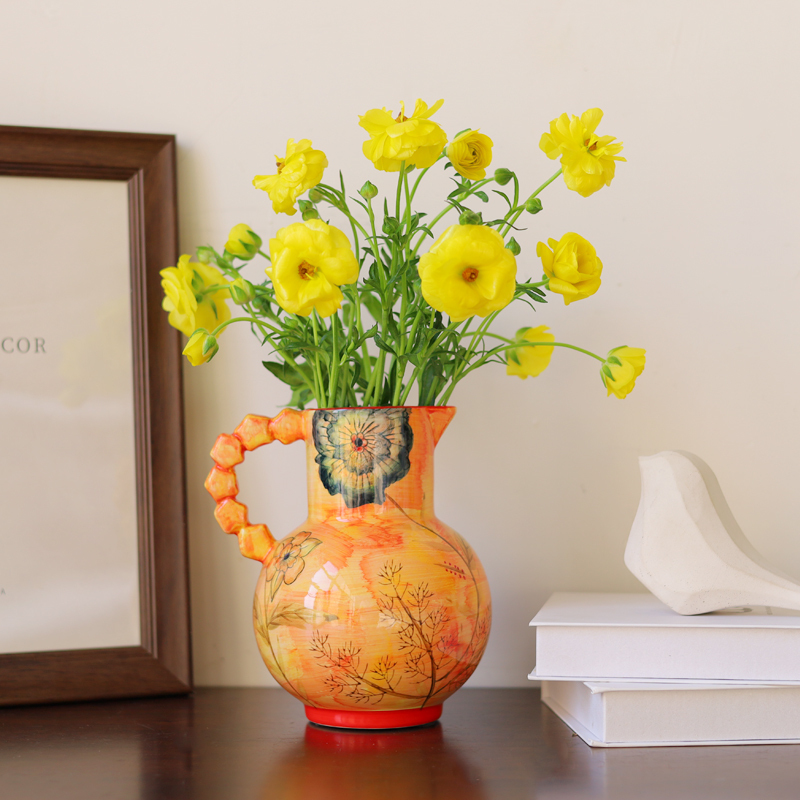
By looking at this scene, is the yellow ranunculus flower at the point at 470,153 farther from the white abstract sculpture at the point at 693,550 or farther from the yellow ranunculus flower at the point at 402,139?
the white abstract sculpture at the point at 693,550

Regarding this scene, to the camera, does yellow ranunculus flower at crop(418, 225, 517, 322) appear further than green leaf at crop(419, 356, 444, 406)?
No

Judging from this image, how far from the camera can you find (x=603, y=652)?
60 cm

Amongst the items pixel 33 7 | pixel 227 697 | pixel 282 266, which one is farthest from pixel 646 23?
pixel 227 697

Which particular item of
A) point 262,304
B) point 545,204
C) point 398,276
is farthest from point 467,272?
point 545,204

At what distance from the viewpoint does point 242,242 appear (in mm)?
718

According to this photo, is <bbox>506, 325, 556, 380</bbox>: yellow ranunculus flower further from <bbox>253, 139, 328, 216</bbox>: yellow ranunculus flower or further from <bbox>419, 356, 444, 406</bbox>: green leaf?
<bbox>253, 139, 328, 216</bbox>: yellow ranunculus flower

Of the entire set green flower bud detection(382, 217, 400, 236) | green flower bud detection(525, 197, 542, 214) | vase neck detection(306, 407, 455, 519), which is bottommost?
vase neck detection(306, 407, 455, 519)

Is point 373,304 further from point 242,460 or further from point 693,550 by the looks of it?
point 693,550

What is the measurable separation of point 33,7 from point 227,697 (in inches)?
29.2

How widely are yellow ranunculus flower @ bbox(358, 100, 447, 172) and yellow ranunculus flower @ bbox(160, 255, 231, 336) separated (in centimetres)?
20

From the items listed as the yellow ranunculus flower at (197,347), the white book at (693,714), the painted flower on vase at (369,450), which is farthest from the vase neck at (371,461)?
the white book at (693,714)

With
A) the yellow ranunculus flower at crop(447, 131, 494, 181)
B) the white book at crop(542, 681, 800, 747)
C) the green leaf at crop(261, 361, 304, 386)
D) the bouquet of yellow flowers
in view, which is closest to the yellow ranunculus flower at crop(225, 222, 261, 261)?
the bouquet of yellow flowers

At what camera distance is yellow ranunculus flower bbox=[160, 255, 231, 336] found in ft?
2.23

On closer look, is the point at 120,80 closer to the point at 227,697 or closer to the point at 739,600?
the point at 227,697
